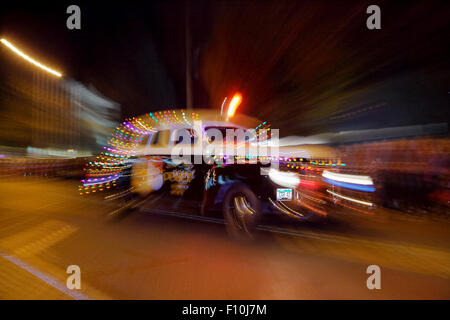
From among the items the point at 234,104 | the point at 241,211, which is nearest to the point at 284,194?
the point at 241,211

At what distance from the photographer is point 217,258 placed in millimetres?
3643

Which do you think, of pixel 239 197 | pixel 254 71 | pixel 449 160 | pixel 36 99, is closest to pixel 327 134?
pixel 254 71

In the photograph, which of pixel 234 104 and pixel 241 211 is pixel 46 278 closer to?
pixel 241 211

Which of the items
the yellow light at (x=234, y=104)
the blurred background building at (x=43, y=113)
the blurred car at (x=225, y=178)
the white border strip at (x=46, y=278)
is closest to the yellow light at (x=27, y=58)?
the blurred background building at (x=43, y=113)

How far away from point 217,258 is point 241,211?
1.23 meters

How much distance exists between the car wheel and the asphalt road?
0.21 m

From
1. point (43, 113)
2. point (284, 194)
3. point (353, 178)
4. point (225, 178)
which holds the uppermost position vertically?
point (43, 113)

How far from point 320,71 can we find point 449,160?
5001 millimetres

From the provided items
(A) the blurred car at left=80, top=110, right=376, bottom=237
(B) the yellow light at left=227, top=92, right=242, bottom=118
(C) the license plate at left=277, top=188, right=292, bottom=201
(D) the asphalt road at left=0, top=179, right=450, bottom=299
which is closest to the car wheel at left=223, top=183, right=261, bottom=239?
(A) the blurred car at left=80, top=110, right=376, bottom=237

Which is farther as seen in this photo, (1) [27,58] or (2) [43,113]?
(2) [43,113]

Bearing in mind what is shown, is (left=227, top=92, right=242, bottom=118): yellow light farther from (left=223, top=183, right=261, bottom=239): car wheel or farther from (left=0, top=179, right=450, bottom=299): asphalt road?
(left=223, top=183, right=261, bottom=239): car wheel
